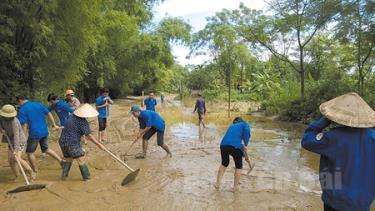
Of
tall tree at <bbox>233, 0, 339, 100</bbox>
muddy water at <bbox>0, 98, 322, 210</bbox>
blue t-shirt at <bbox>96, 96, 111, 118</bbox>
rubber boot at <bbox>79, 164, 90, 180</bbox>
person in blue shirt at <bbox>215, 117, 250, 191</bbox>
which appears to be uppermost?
tall tree at <bbox>233, 0, 339, 100</bbox>

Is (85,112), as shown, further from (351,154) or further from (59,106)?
(351,154)

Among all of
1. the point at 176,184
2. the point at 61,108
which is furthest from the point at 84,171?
the point at 61,108

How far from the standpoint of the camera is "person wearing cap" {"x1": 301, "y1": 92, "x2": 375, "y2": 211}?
289 centimetres

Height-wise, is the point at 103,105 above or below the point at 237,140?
above

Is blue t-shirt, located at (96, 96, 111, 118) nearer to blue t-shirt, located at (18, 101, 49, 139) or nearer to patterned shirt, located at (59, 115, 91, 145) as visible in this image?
blue t-shirt, located at (18, 101, 49, 139)

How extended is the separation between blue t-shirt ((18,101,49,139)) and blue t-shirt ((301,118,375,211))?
5.41m

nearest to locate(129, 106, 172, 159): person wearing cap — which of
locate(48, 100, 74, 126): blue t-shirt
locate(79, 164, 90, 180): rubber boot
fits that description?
locate(48, 100, 74, 126): blue t-shirt

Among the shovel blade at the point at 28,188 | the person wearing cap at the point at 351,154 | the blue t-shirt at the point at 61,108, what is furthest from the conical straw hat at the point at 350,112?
the blue t-shirt at the point at 61,108

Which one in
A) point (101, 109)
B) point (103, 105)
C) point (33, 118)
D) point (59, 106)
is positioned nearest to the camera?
point (33, 118)

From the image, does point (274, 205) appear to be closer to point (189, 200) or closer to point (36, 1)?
point (189, 200)

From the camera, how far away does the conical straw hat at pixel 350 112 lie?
288 cm

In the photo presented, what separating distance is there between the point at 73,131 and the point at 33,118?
98cm

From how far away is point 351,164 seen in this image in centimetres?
291

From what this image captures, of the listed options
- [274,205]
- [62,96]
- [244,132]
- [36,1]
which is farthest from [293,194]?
[62,96]
